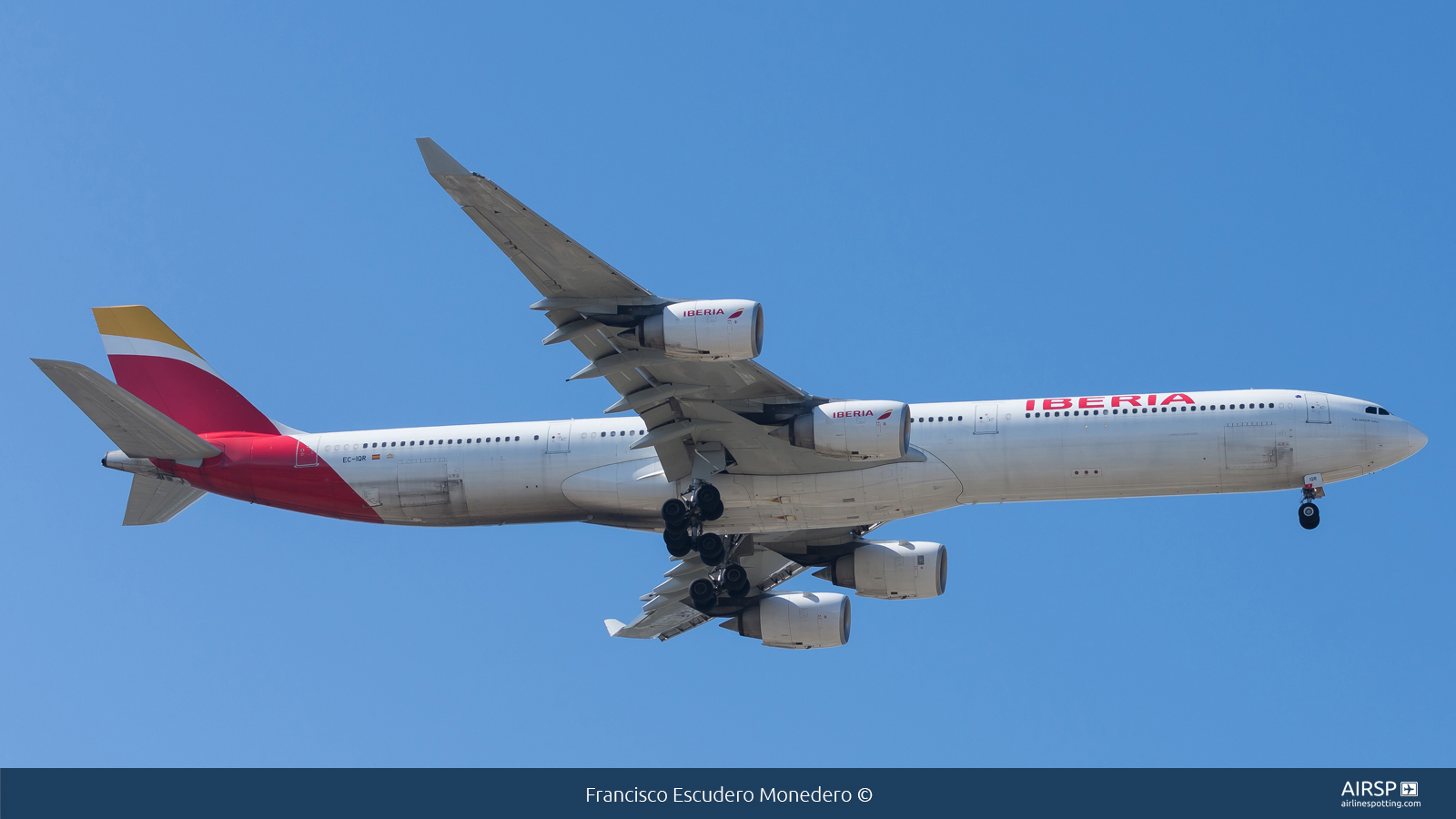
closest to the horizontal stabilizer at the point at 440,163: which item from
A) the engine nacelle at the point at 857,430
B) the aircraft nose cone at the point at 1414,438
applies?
the engine nacelle at the point at 857,430

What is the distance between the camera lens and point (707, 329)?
32.0 meters

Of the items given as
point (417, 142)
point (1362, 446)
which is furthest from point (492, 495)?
point (1362, 446)

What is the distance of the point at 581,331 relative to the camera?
108ft

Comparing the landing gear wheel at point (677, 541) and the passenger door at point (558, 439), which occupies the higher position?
the passenger door at point (558, 439)

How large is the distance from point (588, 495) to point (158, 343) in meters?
14.4

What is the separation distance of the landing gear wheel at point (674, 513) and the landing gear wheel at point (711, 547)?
917mm

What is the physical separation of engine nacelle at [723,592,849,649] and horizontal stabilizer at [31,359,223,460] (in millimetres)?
15862

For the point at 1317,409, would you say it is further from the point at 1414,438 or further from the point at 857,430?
the point at 857,430

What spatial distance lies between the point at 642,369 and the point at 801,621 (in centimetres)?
1132

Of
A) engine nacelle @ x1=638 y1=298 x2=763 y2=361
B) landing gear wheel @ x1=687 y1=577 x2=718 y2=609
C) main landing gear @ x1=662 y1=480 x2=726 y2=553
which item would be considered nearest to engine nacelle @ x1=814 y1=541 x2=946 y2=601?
landing gear wheel @ x1=687 y1=577 x2=718 y2=609

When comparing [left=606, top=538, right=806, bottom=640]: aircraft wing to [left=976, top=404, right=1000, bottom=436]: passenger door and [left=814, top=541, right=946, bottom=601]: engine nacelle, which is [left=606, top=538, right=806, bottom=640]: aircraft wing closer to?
[left=814, top=541, right=946, bottom=601]: engine nacelle

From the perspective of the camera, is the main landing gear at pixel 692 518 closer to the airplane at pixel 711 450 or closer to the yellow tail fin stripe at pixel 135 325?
the airplane at pixel 711 450

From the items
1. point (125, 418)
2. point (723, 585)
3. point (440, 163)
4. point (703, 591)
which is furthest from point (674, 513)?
point (125, 418)

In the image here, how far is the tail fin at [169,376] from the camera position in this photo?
42.0 metres
